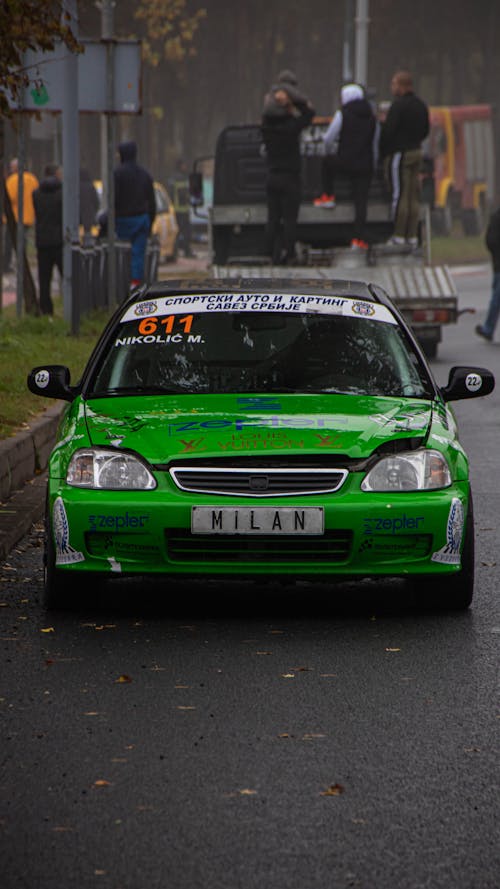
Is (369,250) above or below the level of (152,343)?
below

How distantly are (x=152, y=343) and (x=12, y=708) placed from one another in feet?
8.92

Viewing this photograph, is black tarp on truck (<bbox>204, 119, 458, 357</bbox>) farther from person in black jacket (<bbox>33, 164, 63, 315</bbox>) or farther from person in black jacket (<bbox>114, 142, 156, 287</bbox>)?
Answer: person in black jacket (<bbox>33, 164, 63, 315</bbox>)

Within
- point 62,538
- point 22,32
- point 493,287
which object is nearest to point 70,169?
point 493,287

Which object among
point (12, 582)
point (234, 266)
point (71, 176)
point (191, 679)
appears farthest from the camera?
point (234, 266)

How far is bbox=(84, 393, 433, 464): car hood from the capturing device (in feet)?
22.3

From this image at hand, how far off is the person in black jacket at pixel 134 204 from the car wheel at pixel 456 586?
50.3 ft

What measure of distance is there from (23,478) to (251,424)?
150 inches

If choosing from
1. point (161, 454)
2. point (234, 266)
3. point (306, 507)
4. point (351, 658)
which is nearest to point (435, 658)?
point (351, 658)

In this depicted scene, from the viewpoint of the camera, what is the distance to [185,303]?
8172mm

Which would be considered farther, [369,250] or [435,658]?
[369,250]

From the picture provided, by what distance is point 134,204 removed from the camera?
22266 millimetres

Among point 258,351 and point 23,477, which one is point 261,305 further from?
point 23,477

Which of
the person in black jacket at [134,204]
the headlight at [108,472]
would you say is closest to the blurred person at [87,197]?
the person in black jacket at [134,204]

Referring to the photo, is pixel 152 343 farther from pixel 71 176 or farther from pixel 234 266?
pixel 234 266
